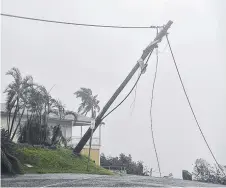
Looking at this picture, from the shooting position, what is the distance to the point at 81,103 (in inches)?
1997

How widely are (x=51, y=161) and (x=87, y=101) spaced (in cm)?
3437

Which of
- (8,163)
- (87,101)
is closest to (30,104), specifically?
(8,163)

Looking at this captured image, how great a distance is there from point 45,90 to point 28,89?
132cm

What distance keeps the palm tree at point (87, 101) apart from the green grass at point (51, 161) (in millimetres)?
31040

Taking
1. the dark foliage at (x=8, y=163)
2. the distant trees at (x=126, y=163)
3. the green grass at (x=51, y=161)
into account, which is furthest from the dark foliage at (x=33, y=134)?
the distant trees at (x=126, y=163)

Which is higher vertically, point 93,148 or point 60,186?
point 93,148

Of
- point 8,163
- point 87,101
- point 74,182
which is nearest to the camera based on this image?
point 74,182

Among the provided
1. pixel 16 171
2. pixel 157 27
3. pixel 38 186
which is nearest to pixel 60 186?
pixel 38 186

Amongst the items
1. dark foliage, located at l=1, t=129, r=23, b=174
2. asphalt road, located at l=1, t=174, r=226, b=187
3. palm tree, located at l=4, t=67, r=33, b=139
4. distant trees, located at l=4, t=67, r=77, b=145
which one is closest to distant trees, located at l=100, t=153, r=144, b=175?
distant trees, located at l=4, t=67, r=77, b=145

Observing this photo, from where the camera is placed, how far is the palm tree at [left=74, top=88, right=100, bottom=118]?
49938 mm

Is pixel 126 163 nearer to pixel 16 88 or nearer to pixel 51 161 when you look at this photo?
pixel 16 88

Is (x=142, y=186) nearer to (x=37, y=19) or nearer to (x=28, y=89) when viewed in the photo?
(x=37, y=19)

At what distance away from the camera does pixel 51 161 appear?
52.4ft

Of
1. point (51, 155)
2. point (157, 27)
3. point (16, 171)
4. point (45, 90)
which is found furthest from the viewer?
point (45, 90)
